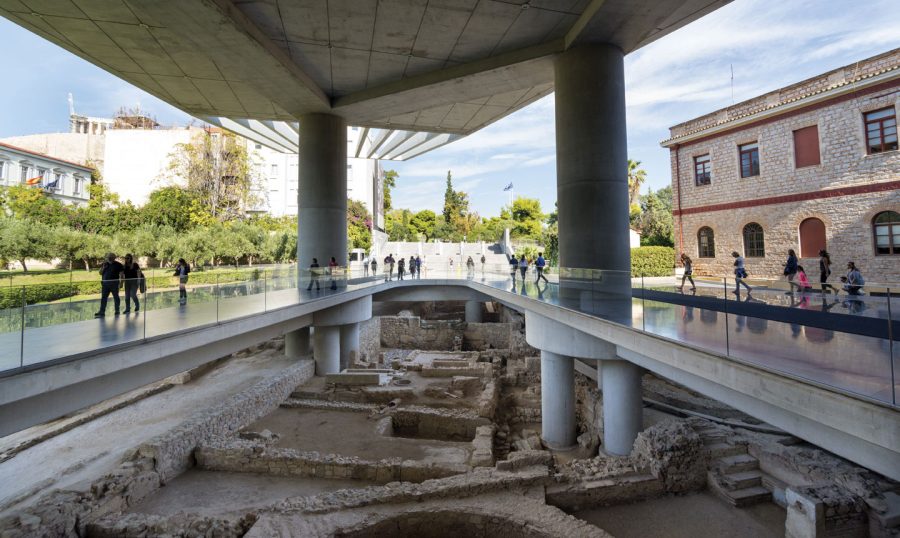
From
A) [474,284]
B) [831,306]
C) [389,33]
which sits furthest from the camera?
[474,284]

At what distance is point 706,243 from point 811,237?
14.8 ft

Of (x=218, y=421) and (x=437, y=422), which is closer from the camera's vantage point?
(x=218, y=421)

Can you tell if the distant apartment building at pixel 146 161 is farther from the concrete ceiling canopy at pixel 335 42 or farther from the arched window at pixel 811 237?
the arched window at pixel 811 237

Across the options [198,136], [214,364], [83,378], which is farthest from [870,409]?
[198,136]

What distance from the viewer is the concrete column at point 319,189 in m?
16.4

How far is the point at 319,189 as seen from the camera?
16.4m

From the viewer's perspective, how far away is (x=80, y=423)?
1159 centimetres

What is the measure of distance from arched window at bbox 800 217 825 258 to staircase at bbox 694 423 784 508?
12.1m

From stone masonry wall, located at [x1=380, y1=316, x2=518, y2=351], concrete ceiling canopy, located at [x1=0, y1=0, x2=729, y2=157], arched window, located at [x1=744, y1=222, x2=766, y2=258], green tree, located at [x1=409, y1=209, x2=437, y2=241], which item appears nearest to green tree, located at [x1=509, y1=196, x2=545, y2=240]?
green tree, located at [x1=409, y1=209, x2=437, y2=241]

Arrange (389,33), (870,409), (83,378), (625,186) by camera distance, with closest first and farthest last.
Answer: (870,409) → (83,378) → (625,186) → (389,33)

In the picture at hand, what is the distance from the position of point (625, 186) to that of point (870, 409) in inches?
332

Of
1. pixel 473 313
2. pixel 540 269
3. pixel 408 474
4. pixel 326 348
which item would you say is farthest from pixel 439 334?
pixel 408 474

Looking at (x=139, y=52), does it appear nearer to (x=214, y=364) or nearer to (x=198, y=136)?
(x=214, y=364)

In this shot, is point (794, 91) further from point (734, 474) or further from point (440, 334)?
point (440, 334)
